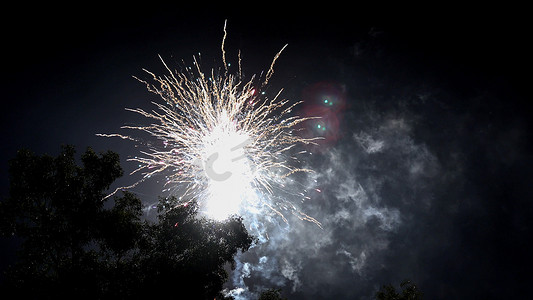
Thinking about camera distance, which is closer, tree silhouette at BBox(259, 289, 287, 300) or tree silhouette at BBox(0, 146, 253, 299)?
tree silhouette at BBox(0, 146, 253, 299)

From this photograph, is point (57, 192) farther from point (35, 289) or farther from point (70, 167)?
point (35, 289)

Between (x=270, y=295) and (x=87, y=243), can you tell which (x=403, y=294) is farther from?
(x=87, y=243)

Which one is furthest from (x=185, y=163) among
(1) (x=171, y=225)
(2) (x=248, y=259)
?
(2) (x=248, y=259)

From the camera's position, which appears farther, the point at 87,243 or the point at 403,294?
the point at 403,294

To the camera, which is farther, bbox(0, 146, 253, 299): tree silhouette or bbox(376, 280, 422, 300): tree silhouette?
bbox(376, 280, 422, 300): tree silhouette

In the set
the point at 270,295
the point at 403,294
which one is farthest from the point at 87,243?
the point at 403,294

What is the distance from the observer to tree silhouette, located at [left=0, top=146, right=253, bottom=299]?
11164 mm

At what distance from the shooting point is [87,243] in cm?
1255

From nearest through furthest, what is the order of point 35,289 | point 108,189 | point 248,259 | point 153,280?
point 35,289 < point 153,280 < point 108,189 < point 248,259

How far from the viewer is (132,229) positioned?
13172 millimetres

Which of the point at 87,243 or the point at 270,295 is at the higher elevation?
the point at 87,243

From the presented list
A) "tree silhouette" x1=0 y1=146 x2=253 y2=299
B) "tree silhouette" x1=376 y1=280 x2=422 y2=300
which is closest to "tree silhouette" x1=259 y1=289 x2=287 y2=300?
"tree silhouette" x1=0 y1=146 x2=253 y2=299

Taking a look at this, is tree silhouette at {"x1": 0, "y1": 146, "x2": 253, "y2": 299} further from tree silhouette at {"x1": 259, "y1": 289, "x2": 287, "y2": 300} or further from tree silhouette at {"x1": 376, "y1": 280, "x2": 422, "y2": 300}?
tree silhouette at {"x1": 376, "y1": 280, "x2": 422, "y2": 300}

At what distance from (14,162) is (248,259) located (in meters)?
57.3
